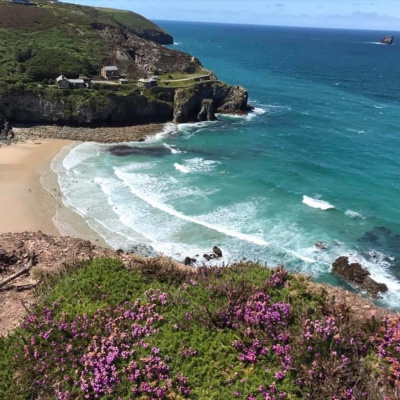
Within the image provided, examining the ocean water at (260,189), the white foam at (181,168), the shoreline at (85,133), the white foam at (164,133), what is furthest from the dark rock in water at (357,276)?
the shoreline at (85,133)

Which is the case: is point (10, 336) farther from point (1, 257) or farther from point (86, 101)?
point (86, 101)

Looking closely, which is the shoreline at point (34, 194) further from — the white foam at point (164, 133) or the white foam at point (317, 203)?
the white foam at point (317, 203)

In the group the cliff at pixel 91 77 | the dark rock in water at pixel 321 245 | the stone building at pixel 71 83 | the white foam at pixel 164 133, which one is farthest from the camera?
the stone building at pixel 71 83

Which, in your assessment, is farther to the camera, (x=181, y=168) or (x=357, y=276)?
(x=181, y=168)

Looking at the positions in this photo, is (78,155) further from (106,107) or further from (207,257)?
(207,257)

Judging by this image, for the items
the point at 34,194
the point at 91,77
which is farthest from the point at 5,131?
the point at 91,77

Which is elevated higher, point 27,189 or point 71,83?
point 71,83
